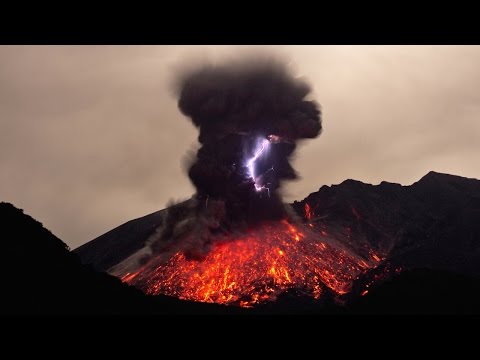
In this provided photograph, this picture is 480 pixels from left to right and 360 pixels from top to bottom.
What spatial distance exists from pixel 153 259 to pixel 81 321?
10830 centimetres

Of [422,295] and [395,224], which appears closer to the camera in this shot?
[422,295]

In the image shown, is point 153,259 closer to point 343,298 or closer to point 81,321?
point 343,298

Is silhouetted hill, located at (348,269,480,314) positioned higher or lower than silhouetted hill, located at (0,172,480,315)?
lower

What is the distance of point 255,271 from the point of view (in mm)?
106062

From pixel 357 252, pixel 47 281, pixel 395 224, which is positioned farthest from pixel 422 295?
pixel 395 224

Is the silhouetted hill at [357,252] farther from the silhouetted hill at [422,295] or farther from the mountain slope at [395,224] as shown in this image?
the mountain slope at [395,224]

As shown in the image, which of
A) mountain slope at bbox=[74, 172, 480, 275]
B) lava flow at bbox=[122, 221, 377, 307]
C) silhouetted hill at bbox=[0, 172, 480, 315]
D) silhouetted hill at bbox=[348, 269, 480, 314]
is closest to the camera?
silhouetted hill at bbox=[0, 172, 480, 315]

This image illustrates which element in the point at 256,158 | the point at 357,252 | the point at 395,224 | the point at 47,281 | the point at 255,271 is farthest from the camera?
the point at 395,224

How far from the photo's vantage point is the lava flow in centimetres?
10088

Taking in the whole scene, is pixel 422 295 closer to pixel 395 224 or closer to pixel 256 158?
pixel 256 158

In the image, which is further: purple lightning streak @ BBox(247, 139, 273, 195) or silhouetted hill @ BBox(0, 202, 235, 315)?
purple lightning streak @ BBox(247, 139, 273, 195)

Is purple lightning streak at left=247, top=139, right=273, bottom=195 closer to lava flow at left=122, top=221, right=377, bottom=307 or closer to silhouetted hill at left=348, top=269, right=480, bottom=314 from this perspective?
lava flow at left=122, top=221, right=377, bottom=307

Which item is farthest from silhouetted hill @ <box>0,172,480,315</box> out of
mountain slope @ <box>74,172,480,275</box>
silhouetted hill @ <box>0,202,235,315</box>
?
mountain slope @ <box>74,172,480,275</box>

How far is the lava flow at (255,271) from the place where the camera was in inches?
3971
